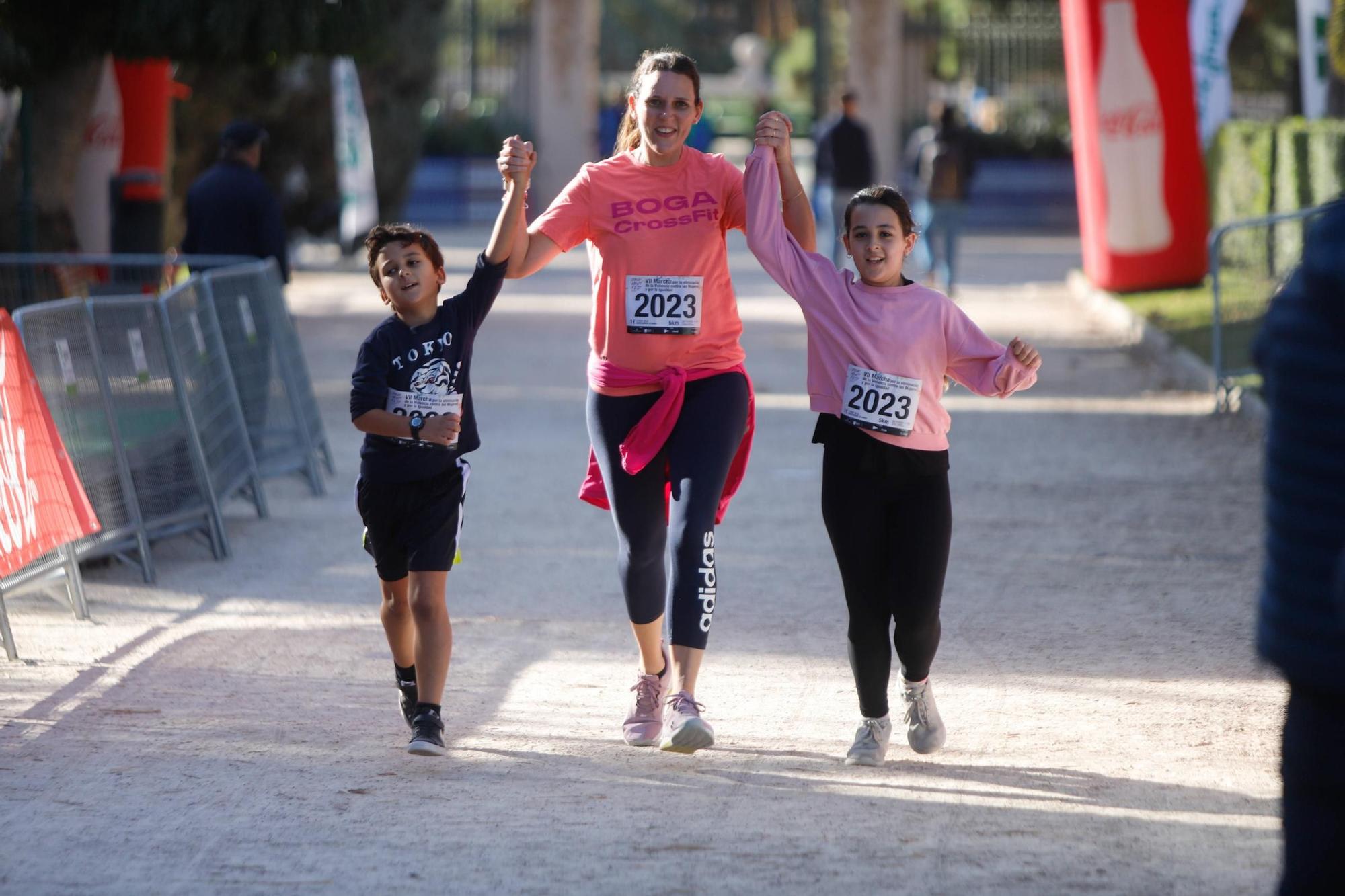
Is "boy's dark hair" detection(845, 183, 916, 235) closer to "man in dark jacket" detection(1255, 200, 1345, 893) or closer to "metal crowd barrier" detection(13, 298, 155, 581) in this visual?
"man in dark jacket" detection(1255, 200, 1345, 893)

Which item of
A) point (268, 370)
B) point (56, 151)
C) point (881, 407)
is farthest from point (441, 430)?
point (56, 151)

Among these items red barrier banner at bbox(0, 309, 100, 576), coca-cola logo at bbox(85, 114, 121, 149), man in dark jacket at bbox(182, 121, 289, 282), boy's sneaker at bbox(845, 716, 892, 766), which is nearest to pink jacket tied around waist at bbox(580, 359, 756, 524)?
boy's sneaker at bbox(845, 716, 892, 766)

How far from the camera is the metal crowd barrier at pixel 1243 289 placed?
39.4 ft

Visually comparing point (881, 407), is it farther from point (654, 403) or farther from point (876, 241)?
point (654, 403)

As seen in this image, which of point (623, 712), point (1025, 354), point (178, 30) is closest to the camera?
point (1025, 354)

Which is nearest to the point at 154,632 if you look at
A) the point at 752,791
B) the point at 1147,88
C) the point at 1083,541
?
the point at 752,791

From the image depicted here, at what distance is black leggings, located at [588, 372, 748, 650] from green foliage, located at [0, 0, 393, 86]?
6.62 meters

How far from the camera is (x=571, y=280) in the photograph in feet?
79.8

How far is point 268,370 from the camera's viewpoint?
33.7ft

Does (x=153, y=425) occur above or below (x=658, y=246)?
below

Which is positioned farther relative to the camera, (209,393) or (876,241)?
(209,393)

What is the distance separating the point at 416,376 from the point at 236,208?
641 centimetres

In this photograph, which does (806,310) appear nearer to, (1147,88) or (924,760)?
(924,760)

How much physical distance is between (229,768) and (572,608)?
235cm
